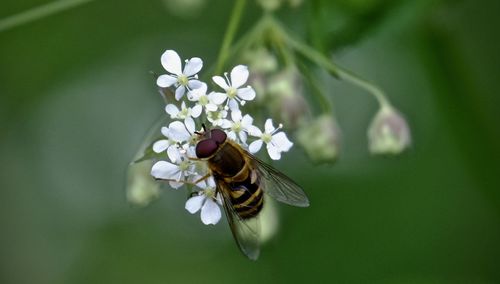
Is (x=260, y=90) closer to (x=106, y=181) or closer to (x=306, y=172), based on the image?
(x=306, y=172)

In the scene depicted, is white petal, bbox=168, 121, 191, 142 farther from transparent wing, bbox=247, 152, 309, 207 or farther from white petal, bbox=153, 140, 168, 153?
transparent wing, bbox=247, 152, 309, 207

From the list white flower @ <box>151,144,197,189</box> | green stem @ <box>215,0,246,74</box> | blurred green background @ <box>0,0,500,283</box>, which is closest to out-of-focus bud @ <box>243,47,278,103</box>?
green stem @ <box>215,0,246,74</box>

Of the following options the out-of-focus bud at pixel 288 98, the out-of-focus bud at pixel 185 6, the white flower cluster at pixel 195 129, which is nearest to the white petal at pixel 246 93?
the white flower cluster at pixel 195 129

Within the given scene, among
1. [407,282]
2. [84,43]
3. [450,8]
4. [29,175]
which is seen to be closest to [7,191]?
[29,175]

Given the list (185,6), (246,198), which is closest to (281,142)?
(246,198)

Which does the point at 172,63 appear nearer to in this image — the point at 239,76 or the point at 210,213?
the point at 239,76

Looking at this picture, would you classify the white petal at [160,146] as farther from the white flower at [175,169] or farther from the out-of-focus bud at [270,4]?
the out-of-focus bud at [270,4]
